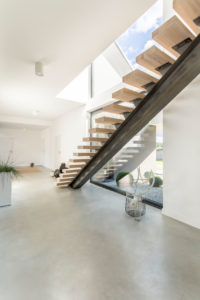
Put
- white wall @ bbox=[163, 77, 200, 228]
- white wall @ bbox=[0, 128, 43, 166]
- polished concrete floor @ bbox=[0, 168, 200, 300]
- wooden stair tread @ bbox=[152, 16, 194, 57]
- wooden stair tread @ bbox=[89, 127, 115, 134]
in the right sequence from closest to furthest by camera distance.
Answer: polished concrete floor @ bbox=[0, 168, 200, 300]
wooden stair tread @ bbox=[152, 16, 194, 57]
white wall @ bbox=[163, 77, 200, 228]
wooden stair tread @ bbox=[89, 127, 115, 134]
white wall @ bbox=[0, 128, 43, 166]

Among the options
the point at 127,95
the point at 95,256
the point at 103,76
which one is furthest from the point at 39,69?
the point at 95,256

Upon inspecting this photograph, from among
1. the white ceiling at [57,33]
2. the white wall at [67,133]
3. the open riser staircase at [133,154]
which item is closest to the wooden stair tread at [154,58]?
the white ceiling at [57,33]

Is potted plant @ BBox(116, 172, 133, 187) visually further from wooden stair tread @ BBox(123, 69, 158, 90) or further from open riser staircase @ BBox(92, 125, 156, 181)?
wooden stair tread @ BBox(123, 69, 158, 90)

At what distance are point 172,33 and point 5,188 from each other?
11.6 feet

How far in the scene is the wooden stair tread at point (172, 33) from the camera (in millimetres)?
1384

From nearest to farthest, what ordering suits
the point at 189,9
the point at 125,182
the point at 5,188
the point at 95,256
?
the point at 189,9, the point at 95,256, the point at 5,188, the point at 125,182

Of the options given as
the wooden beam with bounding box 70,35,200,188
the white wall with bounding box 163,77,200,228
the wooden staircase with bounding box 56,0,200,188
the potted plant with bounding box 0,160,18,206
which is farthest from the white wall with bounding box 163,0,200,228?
the potted plant with bounding box 0,160,18,206

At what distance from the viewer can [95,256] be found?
5.44 ft

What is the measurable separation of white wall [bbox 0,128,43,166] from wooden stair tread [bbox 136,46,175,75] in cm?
948

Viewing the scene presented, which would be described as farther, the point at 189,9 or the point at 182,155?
the point at 182,155

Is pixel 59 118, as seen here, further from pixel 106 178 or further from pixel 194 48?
pixel 194 48

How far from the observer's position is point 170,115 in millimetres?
2604

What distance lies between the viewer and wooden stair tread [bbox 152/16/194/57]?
4.54 ft

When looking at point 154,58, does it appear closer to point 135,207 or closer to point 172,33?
point 172,33
